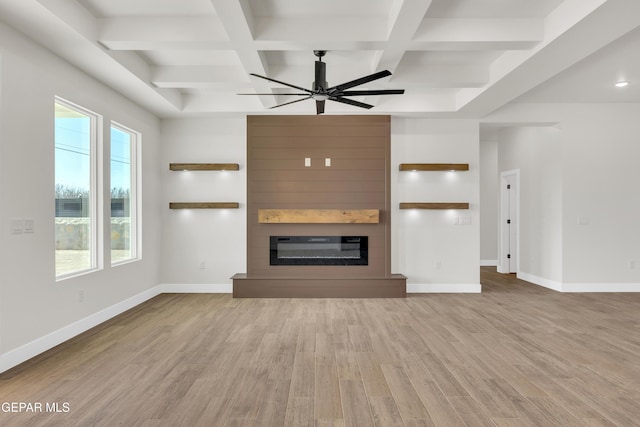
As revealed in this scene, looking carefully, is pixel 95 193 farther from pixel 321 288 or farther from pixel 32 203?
pixel 321 288

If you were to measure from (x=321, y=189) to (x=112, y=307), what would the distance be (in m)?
3.18

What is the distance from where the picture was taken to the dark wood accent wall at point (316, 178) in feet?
19.2

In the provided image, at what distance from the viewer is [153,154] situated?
5.78 meters

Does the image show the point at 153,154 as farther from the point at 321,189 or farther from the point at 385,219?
the point at 385,219

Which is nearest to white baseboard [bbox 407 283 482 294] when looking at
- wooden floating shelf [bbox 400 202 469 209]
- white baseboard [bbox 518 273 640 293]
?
wooden floating shelf [bbox 400 202 469 209]

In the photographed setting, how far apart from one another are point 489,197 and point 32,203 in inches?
342

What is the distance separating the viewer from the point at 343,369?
2.96 meters

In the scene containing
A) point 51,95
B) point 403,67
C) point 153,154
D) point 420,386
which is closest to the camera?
point 420,386

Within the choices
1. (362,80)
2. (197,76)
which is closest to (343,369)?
(362,80)

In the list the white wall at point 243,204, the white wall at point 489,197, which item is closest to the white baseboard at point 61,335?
the white wall at point 243,204

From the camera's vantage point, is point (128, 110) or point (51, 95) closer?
point (51, 95)

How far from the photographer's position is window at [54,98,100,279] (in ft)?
12.4

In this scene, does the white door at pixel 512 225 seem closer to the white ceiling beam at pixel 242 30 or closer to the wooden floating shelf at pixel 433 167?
the wooden floating shelf at pixel 433 167

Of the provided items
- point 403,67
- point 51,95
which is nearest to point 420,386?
point 403,67
